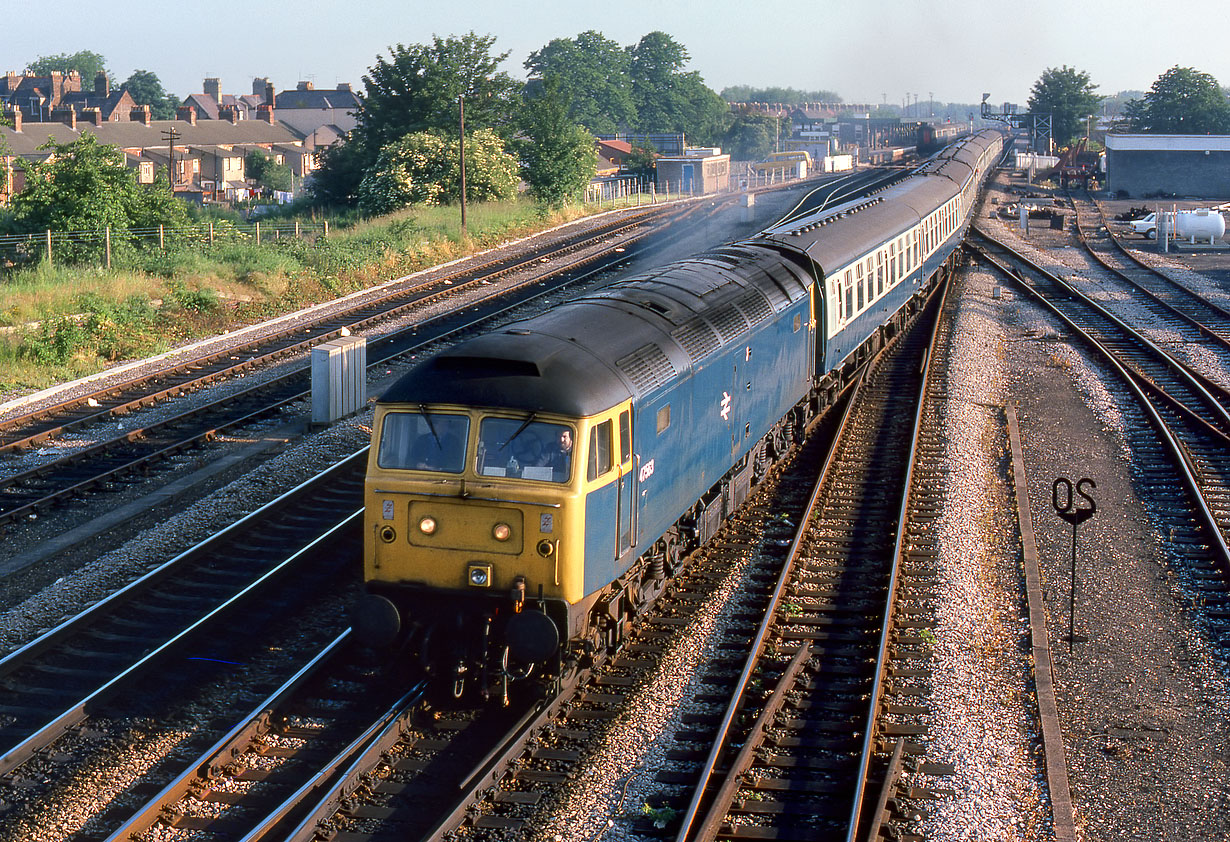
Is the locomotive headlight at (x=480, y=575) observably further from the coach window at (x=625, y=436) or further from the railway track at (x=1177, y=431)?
the railway track at (x=1177, y=431)

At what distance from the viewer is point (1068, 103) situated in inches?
4783

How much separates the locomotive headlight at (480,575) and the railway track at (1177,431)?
7.58 meters

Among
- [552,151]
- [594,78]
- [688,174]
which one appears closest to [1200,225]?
[552,151]

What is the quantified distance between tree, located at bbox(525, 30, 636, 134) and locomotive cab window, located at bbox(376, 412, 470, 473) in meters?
121

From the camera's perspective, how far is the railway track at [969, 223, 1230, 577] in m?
14.4

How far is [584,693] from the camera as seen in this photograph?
10.2m

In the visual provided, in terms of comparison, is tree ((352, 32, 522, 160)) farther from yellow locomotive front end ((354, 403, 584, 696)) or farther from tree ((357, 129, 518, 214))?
yellow locomotive front end ((354, 403, 584, 696))

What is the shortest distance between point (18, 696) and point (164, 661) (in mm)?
1142

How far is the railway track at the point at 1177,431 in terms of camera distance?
14.4 m

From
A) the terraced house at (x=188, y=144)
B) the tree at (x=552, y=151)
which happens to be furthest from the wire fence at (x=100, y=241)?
the terraced house at (x=188, y=144)

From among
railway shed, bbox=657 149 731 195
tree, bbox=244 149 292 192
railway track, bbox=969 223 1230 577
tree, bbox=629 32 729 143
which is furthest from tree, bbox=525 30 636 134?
railway track, bbox=969 223 1230 577

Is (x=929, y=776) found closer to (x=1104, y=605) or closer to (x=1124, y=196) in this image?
(x=1104, y=605)

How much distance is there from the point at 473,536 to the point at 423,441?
2.71 feet

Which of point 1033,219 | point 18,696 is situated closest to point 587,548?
point 18,696
